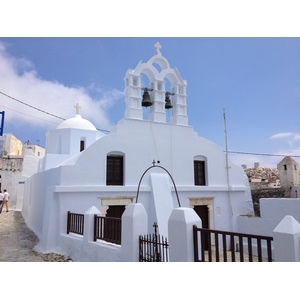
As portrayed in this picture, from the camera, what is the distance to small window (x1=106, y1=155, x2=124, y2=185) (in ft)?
22.1

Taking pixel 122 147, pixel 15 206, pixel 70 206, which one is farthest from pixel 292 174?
pixel 15 206

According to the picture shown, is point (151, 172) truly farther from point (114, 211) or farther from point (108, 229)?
point (108, 229)

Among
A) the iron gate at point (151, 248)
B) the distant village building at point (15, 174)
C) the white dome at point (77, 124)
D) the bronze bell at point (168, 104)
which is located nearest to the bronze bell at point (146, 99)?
the bronze bell at point (168, 104)

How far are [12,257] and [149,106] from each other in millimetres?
4639

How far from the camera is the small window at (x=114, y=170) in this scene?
265 inches

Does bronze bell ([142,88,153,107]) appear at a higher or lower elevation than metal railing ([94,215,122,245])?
higher

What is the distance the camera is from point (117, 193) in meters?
6.59

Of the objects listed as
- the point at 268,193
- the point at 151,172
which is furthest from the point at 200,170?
the point at 268,193

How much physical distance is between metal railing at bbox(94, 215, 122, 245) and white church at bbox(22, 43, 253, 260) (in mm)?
1203

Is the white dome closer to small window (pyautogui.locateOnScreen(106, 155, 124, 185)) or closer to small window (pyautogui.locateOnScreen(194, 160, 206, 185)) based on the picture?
small window (pyautogui.locateOnScreen(106, 155, 124, 185))

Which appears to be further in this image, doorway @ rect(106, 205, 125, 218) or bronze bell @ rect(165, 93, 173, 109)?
bronze bell @ rect(165, 93, 173, 109)

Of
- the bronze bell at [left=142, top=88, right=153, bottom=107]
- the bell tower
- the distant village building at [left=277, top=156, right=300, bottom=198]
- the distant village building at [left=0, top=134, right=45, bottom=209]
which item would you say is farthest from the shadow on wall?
the distant village building at [left=0, top=134, right=45, bottom=209]
